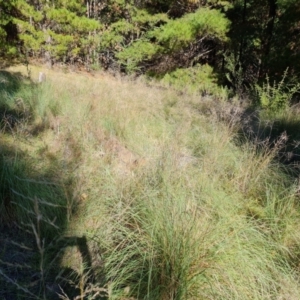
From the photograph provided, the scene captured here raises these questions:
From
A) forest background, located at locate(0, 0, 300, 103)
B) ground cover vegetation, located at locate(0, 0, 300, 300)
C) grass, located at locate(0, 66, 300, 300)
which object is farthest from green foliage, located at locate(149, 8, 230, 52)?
grass, located at locate(0, 66, 300, 300)

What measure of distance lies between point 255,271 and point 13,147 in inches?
88.8

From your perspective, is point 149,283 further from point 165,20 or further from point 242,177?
point 165,20

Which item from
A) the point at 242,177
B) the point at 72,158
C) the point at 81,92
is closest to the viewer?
the point at 242,177

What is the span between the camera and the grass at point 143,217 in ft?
5.16

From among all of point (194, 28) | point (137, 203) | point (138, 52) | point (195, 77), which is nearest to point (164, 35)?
point (194, 28)

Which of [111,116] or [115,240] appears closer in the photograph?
[115,240]

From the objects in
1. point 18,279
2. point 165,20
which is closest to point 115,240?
point 18,279

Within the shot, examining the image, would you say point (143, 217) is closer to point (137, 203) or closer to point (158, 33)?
point (137, 203)

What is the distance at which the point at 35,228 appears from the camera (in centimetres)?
204

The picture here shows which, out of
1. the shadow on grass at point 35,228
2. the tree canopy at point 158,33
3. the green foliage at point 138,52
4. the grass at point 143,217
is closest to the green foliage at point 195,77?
the tree canopy at point 158,33

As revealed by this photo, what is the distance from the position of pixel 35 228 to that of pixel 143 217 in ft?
2.54

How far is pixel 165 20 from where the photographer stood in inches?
502

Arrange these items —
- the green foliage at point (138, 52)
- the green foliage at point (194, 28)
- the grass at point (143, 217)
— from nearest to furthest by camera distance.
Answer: the grass at point (143, 217) → the green foliage at point (194, 28) → the green foliage at point (138, 52)

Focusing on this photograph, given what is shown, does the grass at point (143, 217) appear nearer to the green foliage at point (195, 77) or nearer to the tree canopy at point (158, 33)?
the tree canopy at point (158, 33)
